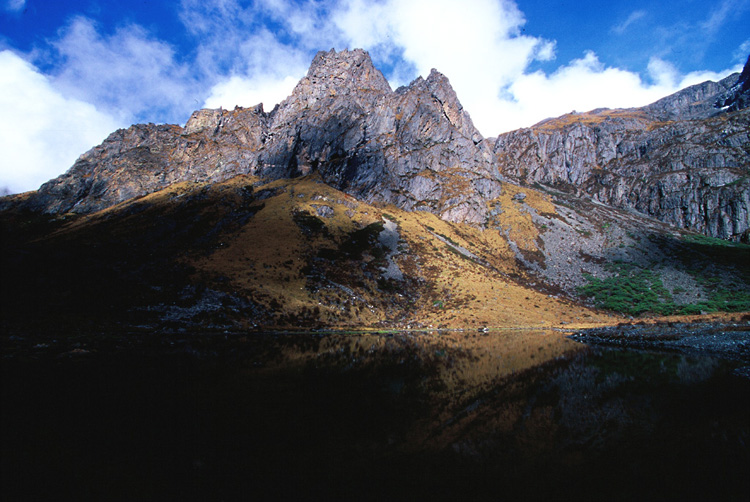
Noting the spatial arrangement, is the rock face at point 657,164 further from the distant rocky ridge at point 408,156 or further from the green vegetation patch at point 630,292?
the green vegetation patch at point 630,292

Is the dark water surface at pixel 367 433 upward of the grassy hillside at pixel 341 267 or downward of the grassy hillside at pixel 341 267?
downward

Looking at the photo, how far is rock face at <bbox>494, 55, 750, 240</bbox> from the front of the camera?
125062 millimetres

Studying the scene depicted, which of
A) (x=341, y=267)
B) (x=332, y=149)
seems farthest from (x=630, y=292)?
(x=332, y=149)

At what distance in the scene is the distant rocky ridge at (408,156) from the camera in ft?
395

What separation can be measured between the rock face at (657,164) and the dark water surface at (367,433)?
150276mm

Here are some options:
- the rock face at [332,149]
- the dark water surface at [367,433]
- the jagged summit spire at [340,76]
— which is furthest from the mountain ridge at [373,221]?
the dark water surface at [367,433]

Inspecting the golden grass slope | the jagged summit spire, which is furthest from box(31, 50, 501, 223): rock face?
the golden grass slope

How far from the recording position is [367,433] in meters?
10.5

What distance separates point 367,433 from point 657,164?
19535 cm

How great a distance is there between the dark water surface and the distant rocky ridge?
315 ft

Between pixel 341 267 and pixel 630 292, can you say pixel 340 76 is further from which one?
pixel 630 292

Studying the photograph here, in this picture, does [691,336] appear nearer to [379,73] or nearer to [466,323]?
[466,323]

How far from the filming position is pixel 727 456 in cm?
855

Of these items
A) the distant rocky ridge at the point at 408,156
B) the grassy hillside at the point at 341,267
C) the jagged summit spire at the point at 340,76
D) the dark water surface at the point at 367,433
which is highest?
the jagged summit spire at the point at 340,76
